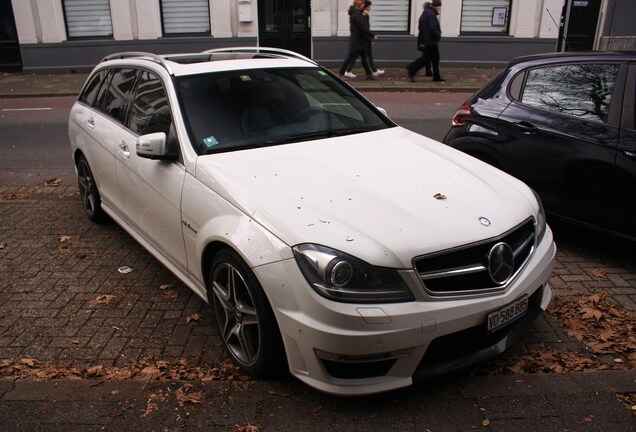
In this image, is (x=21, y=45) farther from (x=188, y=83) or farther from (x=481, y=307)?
(x=481, y=307)

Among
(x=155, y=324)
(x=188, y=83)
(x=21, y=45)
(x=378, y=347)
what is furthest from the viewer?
(x=21, y=45)

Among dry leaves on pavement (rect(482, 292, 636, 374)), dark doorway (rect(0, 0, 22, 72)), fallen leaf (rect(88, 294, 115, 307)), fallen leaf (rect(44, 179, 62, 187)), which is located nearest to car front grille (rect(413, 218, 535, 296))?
dry leaves on pavement (rect(482, 292, 636, 374))

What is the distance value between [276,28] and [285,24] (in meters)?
0.31

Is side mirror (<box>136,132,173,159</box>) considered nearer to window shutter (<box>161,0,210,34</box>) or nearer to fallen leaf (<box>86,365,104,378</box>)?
fallen leaf (<box>86,365,104,378</box>)

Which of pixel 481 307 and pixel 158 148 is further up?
pixel 158 148

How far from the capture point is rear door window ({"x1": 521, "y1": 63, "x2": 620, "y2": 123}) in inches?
193

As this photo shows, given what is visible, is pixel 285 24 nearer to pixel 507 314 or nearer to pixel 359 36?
pixel 359 36

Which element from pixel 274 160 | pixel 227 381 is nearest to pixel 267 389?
pixel 227 381

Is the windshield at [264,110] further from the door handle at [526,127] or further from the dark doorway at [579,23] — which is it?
the dark doorway at [579,23]

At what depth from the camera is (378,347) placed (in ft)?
9.44

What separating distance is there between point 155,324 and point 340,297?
1770 mm

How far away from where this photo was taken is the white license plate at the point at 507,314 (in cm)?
313

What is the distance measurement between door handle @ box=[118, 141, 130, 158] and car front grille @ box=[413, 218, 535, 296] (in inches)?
107

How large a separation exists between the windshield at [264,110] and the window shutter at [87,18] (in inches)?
612
